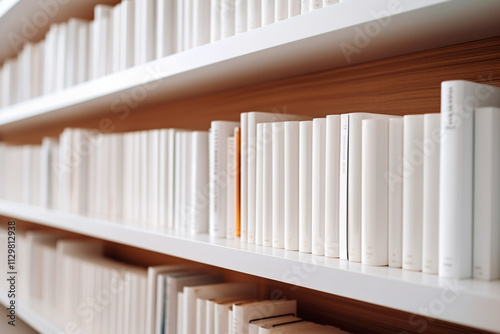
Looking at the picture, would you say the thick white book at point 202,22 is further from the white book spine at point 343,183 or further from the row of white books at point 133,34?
the white book spine at point 343,183

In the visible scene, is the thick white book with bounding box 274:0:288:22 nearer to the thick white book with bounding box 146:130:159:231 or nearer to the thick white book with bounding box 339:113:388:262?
the thick white book with bounding box 339:113:388:262

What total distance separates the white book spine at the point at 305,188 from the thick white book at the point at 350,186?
0.07 metres

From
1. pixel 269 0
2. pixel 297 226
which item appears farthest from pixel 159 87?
pixel 297 226

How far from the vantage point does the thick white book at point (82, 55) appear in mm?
1509

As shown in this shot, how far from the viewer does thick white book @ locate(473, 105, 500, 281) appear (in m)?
0.56

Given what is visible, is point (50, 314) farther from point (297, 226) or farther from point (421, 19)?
point (421, 19)

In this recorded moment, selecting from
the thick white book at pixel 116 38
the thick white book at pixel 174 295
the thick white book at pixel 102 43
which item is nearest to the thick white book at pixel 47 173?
the thick white book at pixel 102 43

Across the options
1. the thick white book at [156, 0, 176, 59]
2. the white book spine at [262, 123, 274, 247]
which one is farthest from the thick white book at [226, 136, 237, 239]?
the thick white book at [156, 0, 176, 59]

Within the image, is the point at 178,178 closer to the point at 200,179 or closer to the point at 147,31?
the point at 200,179

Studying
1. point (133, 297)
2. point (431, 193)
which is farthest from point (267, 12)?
point (133, 297)

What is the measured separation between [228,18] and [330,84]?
0.84 feet

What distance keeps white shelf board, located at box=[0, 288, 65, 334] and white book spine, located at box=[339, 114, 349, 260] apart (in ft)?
3.53

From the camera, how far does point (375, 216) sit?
663mm

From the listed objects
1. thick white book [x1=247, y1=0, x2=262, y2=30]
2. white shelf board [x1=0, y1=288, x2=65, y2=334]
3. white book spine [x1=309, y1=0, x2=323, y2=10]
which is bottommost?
white shelf board [x1=0, y1=288, x2=65, y2=334]
